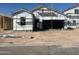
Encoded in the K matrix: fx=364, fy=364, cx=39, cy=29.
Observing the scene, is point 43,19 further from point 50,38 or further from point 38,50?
point 38,50

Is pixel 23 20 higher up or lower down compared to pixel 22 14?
lower down

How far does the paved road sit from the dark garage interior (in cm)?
56

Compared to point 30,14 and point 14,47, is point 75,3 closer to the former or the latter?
point 30,14

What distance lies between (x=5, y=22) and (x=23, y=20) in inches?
20.4

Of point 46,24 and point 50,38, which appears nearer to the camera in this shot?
point 50,38

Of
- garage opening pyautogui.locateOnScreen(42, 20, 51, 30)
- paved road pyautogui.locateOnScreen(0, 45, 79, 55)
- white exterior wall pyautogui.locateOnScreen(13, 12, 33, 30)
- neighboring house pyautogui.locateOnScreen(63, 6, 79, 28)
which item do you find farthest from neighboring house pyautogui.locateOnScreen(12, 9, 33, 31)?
neighboring house pyautogui.locateOnScreen(63, 6, 79, 28)

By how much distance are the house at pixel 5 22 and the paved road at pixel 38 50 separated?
1.78 ft

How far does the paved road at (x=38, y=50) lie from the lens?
30.3 feet

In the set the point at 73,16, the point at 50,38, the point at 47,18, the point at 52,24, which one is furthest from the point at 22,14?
the point at 73,16

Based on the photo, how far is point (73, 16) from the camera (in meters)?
9.70

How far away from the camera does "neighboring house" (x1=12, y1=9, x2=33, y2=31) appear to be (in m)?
9.77

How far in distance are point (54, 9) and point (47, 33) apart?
0.67 metres

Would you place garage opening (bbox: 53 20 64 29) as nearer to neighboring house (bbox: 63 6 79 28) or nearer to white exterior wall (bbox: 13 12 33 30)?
neighboring house (bbox: 63 6 79 28)

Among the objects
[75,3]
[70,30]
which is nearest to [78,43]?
[70,30]
